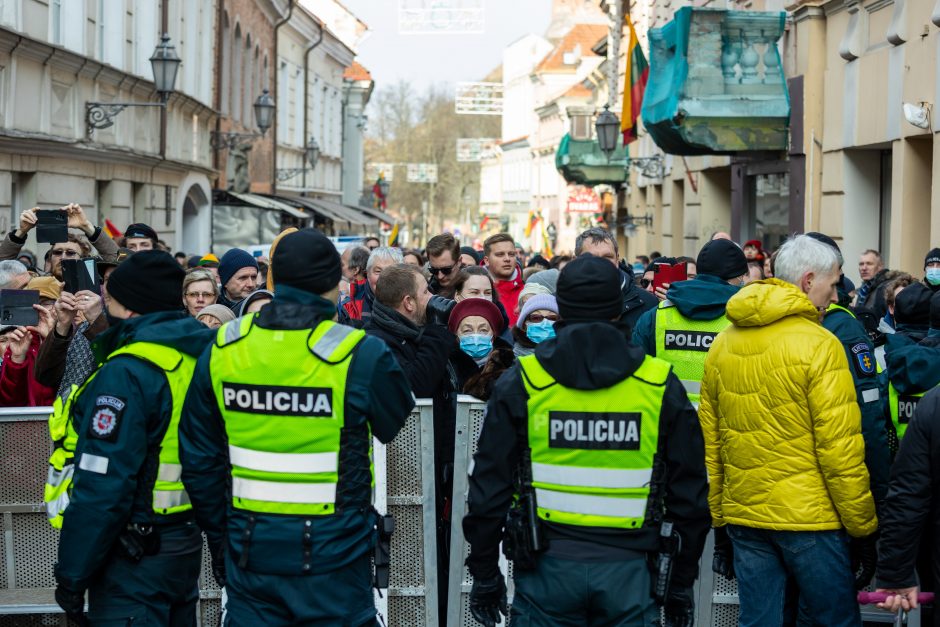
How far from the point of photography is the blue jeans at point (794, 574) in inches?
215

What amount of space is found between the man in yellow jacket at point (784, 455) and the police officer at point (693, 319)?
3.70ft

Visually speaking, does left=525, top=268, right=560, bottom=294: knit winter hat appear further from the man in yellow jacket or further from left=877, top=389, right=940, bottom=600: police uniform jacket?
left=877, top=389, right=940, bottom=600: police uniform jacket

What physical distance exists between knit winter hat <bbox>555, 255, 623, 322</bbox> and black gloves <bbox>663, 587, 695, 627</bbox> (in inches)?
37.6

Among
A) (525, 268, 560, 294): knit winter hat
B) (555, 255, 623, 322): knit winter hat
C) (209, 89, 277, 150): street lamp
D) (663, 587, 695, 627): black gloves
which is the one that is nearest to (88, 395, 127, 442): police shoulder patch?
(555, 255, 623, 322): knit winter hat

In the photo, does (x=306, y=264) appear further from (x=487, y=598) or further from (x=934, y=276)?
(x=934, y=276)

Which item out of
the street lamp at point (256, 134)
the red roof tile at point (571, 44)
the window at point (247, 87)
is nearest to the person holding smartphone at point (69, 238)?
the street lamp at point (256, 134)

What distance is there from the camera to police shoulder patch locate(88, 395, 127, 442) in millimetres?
4875

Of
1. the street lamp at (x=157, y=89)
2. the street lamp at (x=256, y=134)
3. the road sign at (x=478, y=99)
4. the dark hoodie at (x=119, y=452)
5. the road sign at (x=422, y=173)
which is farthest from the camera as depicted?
the road sign at (x=478, y=99)

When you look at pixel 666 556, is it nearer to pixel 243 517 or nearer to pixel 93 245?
pixel 243 517

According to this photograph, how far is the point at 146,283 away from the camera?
5.16m

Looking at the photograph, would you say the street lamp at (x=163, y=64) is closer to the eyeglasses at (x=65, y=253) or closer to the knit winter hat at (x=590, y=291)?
the eyeglasses at (x=65, y=253)

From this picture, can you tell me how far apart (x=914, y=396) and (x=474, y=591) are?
2.39m

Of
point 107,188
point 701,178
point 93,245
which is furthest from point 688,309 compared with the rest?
point 701,178

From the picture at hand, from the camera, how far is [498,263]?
9969 millimetres
